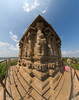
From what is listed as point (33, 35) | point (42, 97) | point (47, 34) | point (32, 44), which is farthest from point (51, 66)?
point (33, 35)

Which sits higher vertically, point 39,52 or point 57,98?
point 39,52

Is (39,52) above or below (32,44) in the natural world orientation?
below

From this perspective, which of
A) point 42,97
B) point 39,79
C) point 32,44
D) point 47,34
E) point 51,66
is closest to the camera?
point 42,97

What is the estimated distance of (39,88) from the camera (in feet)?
6.70

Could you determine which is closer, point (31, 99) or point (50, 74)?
point (31, 99)

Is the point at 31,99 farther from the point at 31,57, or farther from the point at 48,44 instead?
the point at 48,44

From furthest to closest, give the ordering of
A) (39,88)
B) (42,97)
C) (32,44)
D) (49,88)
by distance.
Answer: (32,44) < (49,88) < (39,88) < (42,97)

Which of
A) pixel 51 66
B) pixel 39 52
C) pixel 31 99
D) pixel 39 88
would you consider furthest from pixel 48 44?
pixel 31 99

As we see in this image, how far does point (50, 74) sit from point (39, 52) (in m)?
1.96

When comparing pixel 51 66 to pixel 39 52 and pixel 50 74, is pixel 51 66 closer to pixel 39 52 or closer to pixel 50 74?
pixel 50 74

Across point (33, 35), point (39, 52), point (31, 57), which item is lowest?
point (31, 57)

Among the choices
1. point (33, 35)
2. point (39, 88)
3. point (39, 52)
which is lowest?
point (39, 88)

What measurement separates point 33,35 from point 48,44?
1.77 m

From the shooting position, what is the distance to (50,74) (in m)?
2.79
